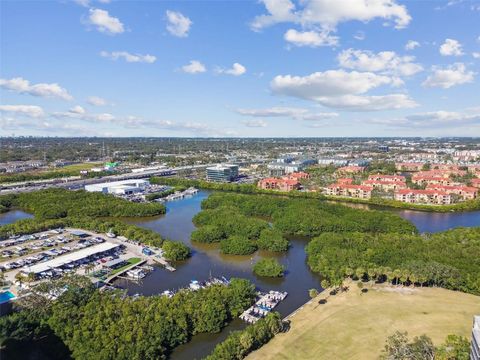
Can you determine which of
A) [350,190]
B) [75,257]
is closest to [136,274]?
[75,257]

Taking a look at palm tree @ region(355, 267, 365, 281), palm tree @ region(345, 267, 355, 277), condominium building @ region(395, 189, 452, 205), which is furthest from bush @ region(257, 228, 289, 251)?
condominium building @ region(395, 189, 452, 205)

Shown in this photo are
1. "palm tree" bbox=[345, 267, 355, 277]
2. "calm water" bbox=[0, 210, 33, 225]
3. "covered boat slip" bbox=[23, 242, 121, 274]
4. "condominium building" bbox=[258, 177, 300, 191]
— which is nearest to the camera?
"palm tree" bbox=[345, 267, 355, 277]

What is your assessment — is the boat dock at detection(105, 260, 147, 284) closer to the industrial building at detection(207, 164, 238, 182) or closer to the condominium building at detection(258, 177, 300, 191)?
the condominium building at detection(258, 177, 300, 191)

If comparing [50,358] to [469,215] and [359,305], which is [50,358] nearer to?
[359,305]

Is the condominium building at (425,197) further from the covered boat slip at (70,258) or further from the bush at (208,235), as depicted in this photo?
the covered boat slip at (70,258)

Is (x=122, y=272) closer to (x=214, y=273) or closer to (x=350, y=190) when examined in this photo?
(x=214, y=273)

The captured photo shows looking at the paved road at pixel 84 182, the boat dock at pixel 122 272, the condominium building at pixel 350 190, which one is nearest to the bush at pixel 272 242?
the boat dock at pixel 122 272
